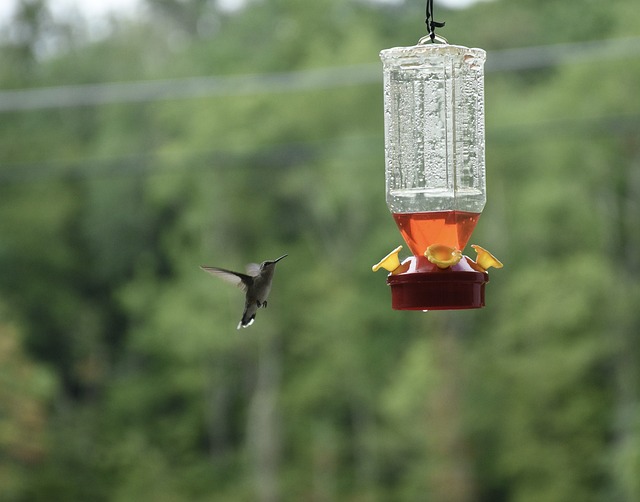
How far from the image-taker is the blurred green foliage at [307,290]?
A: 21891 mm

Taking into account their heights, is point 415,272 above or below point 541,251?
above

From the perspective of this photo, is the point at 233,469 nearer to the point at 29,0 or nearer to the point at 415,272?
the point at 29,0

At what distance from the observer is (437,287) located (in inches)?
125

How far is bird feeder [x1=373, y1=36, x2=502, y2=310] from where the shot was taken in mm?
3217

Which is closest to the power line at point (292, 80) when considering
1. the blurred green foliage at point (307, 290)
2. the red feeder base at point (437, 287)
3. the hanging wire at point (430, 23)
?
the blurred green foliage at point (307, 290)

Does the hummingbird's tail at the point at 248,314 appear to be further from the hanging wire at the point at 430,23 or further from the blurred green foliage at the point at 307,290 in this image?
the blurred green foliage at the point at 307,290

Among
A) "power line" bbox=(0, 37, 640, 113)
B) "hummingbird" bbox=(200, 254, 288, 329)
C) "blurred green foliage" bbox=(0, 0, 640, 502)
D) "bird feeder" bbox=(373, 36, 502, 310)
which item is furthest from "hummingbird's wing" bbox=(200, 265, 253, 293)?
"blurred green foliage" bbox=(0, 0, 640, 502)

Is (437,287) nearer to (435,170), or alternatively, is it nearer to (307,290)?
(435,170)

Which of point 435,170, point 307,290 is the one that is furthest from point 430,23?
point 307,290

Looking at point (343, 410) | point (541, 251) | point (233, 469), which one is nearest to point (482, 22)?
point (541, 251)

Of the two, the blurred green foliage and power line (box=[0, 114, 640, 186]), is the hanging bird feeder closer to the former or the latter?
the blurred green foliage

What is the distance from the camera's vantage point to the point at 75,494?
2167cm

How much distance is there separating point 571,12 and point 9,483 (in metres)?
13.0

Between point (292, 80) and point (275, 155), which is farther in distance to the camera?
point (275, 155)
